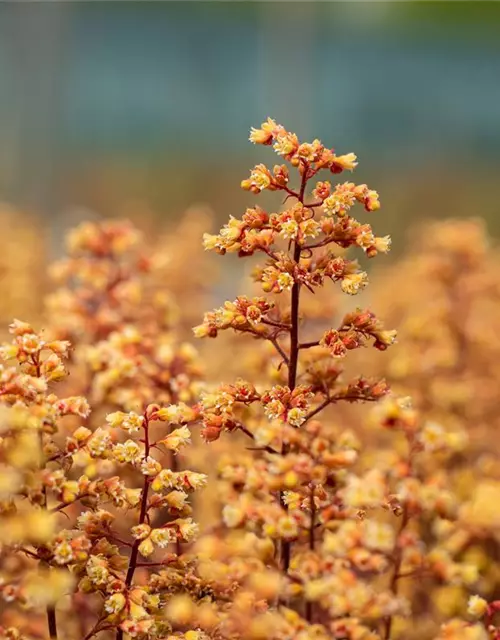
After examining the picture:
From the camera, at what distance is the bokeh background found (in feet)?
18.9

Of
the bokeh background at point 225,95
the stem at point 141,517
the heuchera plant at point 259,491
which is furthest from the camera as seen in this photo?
the bokeh background at point 225,95

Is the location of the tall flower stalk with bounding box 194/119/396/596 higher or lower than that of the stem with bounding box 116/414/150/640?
higher

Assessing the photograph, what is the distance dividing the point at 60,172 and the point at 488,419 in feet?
16.5

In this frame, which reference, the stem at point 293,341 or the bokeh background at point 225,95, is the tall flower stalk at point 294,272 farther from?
the bokeh background at point 225,95

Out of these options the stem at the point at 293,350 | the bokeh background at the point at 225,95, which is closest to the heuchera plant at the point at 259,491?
the stem at the point at 293,350

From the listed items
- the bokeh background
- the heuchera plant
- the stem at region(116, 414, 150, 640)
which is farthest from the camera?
the bokeh background

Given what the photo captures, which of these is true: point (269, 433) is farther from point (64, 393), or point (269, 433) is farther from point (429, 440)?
point (64, 393)

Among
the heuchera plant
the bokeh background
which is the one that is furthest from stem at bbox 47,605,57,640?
the bokeh background

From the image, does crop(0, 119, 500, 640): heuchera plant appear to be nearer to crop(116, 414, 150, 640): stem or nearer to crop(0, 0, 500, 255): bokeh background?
crop(116, 414, 150, 640): stem

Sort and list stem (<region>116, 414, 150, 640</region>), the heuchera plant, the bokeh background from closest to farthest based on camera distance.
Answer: the heuchera plant → stem (<region>116, 414, 150, 640</region>) → the bokeh background

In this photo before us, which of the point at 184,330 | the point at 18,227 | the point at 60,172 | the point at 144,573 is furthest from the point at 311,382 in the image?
the point at 60,172

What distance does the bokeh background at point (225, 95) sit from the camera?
18.9 ft

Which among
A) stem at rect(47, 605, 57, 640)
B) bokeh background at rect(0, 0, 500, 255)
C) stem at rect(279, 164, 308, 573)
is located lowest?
stem at rect(47, 605, 57, 640)

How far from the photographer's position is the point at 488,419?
1.46 metres
